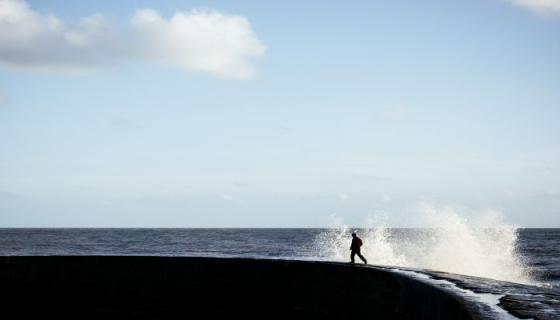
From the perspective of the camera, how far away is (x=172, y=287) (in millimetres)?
14062

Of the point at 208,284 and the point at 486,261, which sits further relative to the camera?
the point at 486,261

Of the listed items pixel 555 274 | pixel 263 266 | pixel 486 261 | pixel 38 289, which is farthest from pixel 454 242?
pixel 38 289

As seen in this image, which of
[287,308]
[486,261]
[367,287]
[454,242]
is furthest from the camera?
[454,242]

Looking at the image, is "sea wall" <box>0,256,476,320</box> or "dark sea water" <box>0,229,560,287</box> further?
"dark sea water" <box>0,229,560,287</box>

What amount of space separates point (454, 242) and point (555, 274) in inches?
207

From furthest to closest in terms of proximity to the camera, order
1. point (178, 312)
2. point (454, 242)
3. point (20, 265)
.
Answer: point (454, 242) < point (20, 265) < point (178, 312)

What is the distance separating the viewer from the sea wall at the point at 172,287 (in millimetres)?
12406

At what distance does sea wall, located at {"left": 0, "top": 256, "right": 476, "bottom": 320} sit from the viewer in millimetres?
12406

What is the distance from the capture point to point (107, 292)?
14.2 metres

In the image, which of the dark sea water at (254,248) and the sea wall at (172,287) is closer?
the sea wall at (172,287)

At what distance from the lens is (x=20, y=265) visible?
1464cm

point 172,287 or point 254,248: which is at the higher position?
point 254,248

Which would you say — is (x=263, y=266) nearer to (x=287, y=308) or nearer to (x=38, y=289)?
(x=287, y=308)

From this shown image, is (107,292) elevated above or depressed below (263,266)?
below
